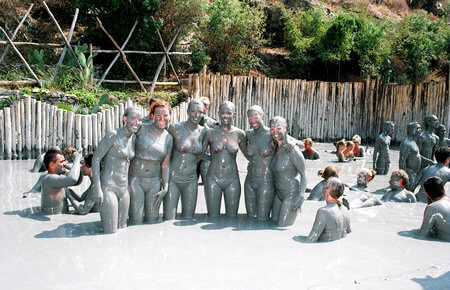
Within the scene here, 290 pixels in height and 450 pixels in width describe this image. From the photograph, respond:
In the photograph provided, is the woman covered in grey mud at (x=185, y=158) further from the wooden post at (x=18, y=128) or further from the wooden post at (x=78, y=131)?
the wooden post at (x=18, y=128)

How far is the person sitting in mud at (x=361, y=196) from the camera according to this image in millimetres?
8398

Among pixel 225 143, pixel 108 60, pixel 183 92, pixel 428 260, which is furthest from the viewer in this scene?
pixel 108 60

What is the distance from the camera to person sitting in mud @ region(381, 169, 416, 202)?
8.51m

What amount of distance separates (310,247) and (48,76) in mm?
11729

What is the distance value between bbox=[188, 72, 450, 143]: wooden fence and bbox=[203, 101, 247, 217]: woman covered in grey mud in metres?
8.33

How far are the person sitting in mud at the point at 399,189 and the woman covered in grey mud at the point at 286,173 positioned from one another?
2286 mm

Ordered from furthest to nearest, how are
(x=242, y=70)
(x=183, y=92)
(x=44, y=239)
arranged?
(x=242, y=70)
(x=183, y=92)
(x=44, y=239)

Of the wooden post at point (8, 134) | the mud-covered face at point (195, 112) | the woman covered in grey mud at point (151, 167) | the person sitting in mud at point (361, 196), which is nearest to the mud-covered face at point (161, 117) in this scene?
the woman covered in grey mud at point (151, 167)

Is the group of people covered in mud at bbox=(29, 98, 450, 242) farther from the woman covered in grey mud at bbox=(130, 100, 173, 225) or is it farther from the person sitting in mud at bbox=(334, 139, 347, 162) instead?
the person sitting in mud at bbox=(334, 139, 347, 162)

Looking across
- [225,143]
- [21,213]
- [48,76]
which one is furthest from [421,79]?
[21,213]

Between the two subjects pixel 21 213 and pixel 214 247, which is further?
pixel 21 213

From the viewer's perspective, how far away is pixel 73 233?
→ 21.6ft

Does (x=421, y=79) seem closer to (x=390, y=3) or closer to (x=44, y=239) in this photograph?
(x=390, y=3)

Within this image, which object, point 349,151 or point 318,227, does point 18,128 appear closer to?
point 349,151
